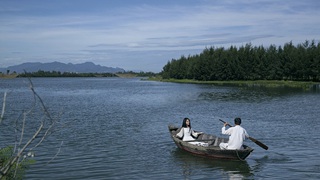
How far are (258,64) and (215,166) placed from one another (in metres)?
88.7

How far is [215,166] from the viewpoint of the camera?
17203 millimetres

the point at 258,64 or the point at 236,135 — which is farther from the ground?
the point at 258,64

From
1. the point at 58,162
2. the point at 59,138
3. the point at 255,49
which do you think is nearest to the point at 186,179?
the point at 58,162

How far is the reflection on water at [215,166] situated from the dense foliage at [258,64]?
7467 centimetres

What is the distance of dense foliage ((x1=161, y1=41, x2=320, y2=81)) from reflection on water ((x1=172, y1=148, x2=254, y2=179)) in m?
74.7

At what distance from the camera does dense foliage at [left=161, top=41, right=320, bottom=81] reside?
293 feet

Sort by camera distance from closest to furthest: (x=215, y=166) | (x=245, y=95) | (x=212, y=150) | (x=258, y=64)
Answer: (x=215, y=166)
(x=212, y=150)
(x=245, y=95)
(x=258, y=64)

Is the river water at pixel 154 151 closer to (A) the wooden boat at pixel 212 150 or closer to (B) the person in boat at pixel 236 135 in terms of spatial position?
(A) the wooden boat at pixel 212 150

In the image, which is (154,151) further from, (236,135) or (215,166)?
(236,135)

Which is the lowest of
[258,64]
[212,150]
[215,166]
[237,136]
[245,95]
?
[215,166]

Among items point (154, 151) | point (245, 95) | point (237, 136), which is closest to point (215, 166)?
point (237, 136)

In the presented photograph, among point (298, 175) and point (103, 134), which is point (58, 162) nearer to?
point (103, 134)

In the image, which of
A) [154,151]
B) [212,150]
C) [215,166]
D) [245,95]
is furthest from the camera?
[245,95]

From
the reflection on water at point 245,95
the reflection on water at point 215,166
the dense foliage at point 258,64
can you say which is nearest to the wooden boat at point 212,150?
the reflection on water at point 215,166
